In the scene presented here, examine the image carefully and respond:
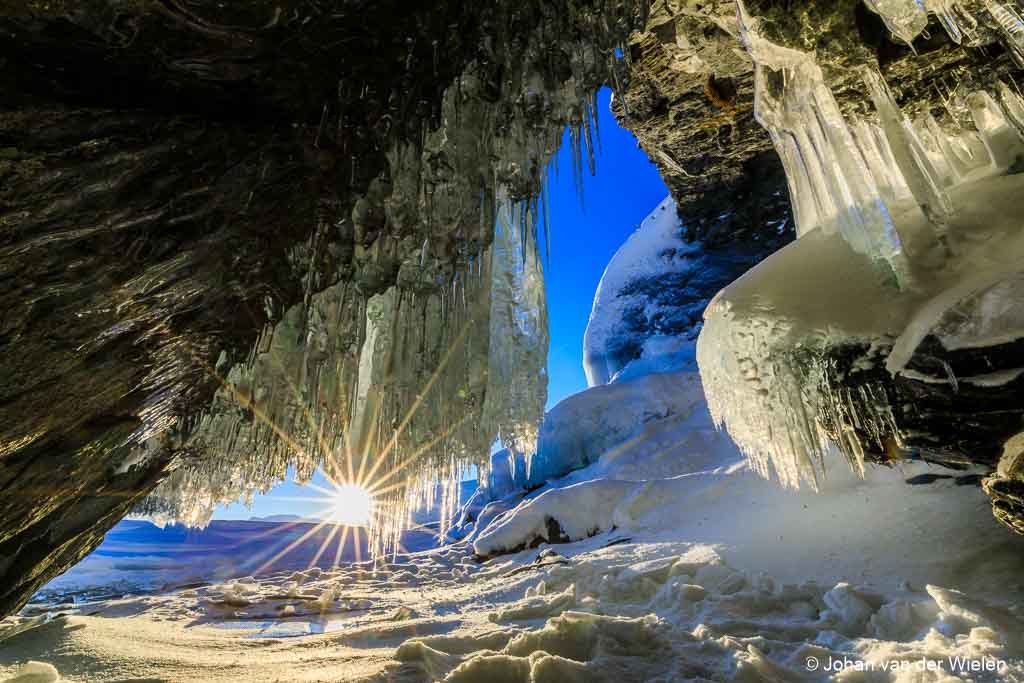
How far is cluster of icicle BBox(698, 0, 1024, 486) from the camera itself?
2854 millimetres

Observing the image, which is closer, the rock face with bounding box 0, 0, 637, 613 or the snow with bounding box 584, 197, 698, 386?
the rock face with bounding box 0, 0, 637, 613

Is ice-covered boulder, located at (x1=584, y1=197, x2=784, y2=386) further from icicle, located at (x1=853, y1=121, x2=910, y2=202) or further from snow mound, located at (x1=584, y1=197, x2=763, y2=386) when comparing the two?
icicle, located at (x1=853, y1=121, x2=910, y2=202)

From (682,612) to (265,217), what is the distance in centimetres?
383

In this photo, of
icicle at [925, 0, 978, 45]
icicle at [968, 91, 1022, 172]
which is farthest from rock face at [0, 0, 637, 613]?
icicle at [968, 91, 1022, 172]

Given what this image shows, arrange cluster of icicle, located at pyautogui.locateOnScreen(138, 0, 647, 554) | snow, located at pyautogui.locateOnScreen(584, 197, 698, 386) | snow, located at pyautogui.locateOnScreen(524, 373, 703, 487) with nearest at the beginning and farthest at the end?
1. cluster of icicle, located at pyautogui.locateOnScreen(138, 0, 647, 554)
2. snow, located at pyautogui.locateOnScreen(524, 373, 703, 487)
3. snow, located at pyautogui.locateOnScreen(584, 197, 698, 386)

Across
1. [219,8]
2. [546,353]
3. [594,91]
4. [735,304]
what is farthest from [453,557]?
[219,8]

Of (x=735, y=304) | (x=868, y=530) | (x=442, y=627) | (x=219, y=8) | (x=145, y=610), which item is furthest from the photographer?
(x=145, y=610)

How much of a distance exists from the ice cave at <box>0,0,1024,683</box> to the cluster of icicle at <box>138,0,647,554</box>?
0.08 ft

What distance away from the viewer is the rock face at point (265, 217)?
1294 mm

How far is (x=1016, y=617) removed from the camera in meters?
2.59

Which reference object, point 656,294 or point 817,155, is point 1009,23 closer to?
point 817,155

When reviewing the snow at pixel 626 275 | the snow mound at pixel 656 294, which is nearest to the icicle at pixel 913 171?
the snow mound at pixel 656 294

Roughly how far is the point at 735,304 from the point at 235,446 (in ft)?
11.8

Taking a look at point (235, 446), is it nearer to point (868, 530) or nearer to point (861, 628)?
point (861, 628)
